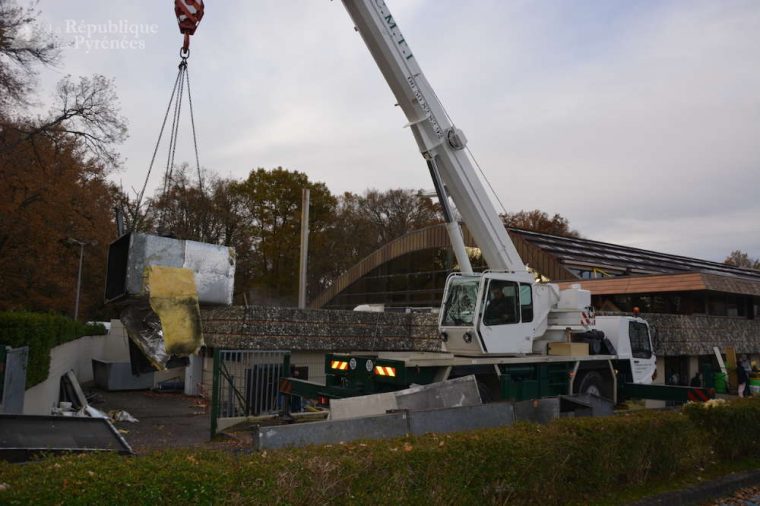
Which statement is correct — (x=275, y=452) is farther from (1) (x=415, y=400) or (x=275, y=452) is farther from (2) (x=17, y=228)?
(2) (x=17, y=228)

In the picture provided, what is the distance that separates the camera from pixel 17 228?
24.8 m

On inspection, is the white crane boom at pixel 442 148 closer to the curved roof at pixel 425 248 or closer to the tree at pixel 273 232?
the curved roof at pixel 425 248

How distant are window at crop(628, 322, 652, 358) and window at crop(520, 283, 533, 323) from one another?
339 centimetres

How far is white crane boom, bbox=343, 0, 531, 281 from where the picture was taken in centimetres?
1303

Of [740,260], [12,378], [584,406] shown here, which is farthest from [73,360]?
[740,260]

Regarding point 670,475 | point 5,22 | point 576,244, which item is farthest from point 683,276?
point 5,22

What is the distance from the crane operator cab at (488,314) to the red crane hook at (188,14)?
6.64 m

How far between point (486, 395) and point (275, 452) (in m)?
6.43

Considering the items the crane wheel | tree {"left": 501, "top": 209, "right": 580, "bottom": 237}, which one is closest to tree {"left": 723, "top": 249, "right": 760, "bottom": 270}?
tree {"left": 501, "top": 209, "right": 580, "bottom": 237}

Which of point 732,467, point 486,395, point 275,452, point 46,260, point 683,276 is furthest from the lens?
point 46,260

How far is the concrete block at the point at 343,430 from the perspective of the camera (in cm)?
661

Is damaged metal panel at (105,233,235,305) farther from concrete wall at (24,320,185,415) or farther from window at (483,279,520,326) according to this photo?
window at (483,279,520,326)

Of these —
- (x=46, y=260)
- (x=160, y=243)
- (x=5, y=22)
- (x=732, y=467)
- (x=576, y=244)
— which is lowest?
(x=732, y=467)

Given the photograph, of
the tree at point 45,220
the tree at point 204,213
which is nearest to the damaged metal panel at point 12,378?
the tree at point 45,220
